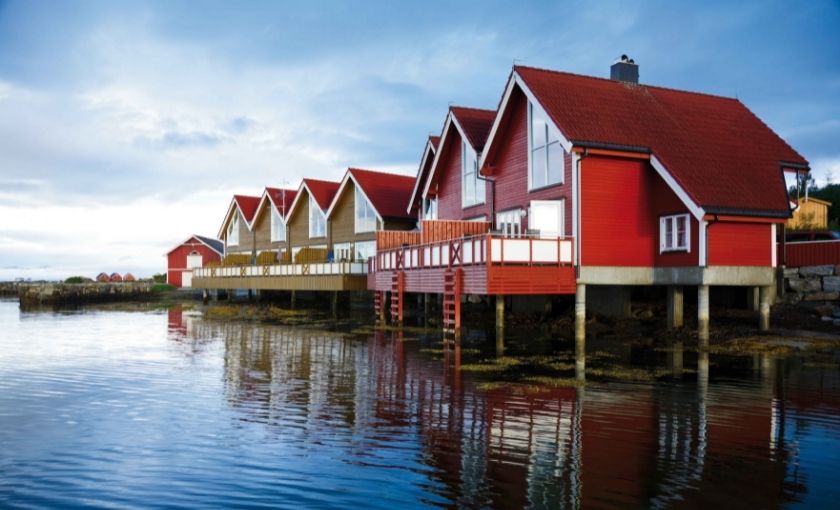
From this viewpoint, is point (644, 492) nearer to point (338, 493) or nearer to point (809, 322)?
point (338, 493)

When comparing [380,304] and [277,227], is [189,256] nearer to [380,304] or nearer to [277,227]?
[277,227]

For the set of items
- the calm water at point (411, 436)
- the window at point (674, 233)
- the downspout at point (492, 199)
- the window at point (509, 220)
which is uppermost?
the downspout at point (492, 199)

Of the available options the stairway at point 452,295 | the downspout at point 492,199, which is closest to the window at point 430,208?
the downspout at point 492,199

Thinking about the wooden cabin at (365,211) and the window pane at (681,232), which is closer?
the window pane at (681,232)

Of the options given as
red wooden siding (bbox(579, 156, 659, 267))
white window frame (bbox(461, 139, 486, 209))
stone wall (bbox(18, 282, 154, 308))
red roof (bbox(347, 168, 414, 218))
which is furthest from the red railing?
stone wall (bbox(18, 282, 154, 308))

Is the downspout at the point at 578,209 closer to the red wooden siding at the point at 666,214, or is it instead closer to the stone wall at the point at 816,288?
the red wooden siding at the point at 666,214

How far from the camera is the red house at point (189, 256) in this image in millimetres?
71500

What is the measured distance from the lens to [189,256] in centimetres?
7250

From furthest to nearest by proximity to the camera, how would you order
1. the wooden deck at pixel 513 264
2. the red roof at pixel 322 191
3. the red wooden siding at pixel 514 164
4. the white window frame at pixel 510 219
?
the red roof at pixel 322 191
the white window frame at pixel 510 219
the red wooden siding at pixel 514 164
the wooden deck at pixel 513 264

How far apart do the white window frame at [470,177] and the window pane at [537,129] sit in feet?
15.4

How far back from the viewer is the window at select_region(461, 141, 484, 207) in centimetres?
3050

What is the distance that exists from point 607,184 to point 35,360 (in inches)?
751

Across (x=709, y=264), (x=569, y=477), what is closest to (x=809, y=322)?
(x=709, y=264)

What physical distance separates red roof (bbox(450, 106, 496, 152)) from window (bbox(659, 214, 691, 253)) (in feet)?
28.8
